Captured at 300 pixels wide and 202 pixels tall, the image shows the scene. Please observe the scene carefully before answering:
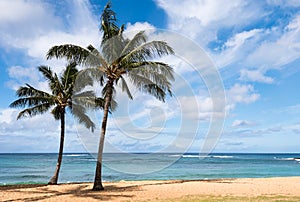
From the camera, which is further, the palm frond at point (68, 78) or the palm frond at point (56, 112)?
the palm frond at point (56, 112)

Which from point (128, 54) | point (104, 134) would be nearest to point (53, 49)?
point (128, 54)

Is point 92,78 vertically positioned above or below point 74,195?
above

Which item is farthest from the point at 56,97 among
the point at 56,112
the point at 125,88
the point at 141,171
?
the point at 141,171

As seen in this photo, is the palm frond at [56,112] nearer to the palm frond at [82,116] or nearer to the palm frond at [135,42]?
the palm frond at [82,116]

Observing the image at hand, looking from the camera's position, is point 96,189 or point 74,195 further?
point 96,189

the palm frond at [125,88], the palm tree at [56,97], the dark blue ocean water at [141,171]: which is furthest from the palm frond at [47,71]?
the dark blue ocean water at [141,171]

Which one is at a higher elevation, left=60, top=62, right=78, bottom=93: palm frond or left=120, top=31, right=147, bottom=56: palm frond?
left=120, top=31, right=147, bottom=56: palm frond

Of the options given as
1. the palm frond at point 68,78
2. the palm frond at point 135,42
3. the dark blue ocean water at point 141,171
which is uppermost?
the palm frond at point 135,42

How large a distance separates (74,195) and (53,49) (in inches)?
265

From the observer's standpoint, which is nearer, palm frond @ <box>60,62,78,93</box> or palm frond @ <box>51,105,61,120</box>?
palm frond @ <box>60,62,78,93</box>

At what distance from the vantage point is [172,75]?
49.0 ft

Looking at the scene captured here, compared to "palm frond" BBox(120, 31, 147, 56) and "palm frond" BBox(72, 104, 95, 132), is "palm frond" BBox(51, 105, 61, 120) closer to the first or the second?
"palm frond" BBox(72, 104, 95, 132)

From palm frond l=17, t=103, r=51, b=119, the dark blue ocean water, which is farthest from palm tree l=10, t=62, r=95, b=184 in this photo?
the dark blue ocean water

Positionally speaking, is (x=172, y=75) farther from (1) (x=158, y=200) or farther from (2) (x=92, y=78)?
(1) (x=158, y=200)
